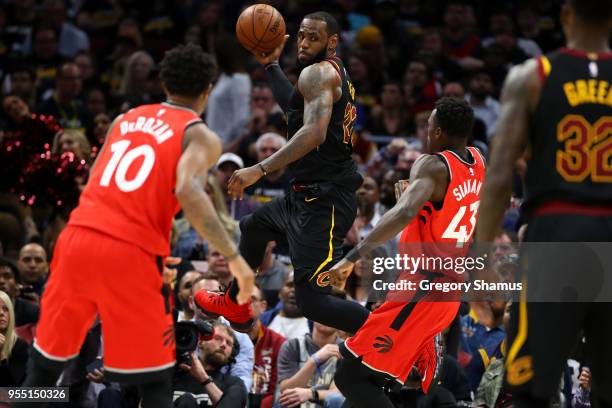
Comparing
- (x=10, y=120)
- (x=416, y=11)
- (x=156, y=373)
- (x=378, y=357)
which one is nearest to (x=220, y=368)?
(x=378, y=357)

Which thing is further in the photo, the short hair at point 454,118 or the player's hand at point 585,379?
the player's hand at point 585,379

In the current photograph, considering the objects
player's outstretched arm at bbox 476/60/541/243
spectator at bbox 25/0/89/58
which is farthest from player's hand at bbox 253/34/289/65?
spectator at bbox 25/0/89/58

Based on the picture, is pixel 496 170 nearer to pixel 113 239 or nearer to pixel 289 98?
pixel 113 239

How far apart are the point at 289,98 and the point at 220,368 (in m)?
2.46

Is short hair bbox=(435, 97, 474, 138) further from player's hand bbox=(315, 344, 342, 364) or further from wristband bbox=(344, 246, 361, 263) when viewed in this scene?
player's hand bbox=(315, 344, 342, 364)

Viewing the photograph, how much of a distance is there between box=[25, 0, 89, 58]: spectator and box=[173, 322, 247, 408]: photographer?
730 cm

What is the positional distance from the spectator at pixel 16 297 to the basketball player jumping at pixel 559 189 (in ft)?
17.5

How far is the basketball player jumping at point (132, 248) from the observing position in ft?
17.1

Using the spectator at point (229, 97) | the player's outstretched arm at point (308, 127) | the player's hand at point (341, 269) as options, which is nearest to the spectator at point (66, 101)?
the spectator at point (229, 97)

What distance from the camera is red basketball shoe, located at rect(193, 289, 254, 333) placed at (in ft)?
22.9

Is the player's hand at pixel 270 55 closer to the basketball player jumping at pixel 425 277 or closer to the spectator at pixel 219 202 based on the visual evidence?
the basketball player jumping at pixel 425 277

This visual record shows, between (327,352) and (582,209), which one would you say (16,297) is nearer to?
(327,352)

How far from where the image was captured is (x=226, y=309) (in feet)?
22.9

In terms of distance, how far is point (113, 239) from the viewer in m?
5.23
